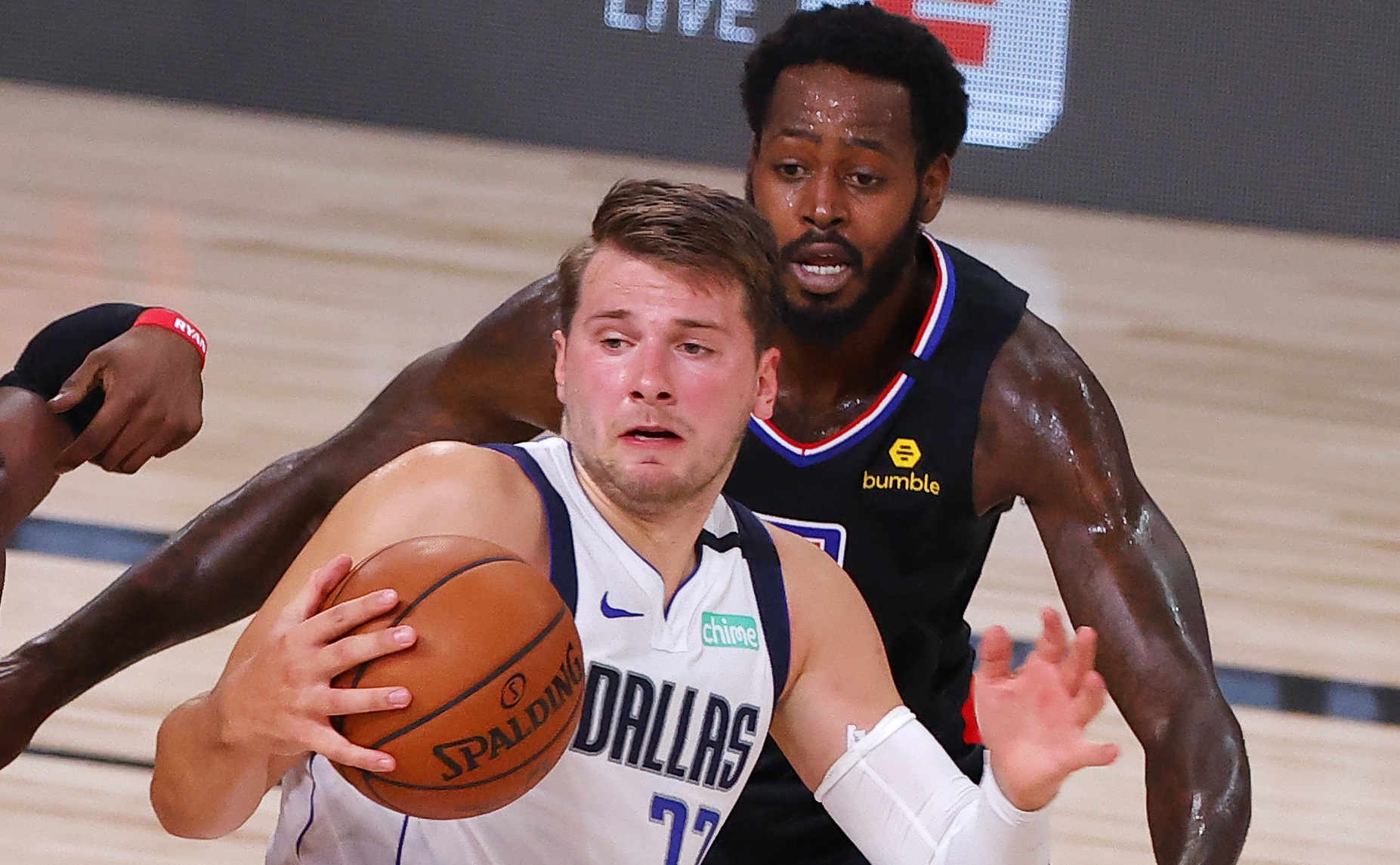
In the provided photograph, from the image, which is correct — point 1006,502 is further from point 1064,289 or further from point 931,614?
point 1064,289

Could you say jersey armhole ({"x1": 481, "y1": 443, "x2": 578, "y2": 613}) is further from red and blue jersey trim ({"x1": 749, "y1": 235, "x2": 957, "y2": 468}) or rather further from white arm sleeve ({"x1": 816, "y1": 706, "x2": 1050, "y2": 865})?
red and blue jersey trim ({"x1": 749, "y1": 235, "x2": 957, "y2": 468})

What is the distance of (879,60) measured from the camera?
3615mm

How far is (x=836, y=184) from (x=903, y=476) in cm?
56


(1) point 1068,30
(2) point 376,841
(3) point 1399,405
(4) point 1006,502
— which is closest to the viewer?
(2) point 376,841

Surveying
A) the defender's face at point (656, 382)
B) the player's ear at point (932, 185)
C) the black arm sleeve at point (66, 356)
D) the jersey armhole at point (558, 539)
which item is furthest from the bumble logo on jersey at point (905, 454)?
the black arm sleeve at point (66, 356)

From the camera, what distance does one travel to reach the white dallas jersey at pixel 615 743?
107 inches

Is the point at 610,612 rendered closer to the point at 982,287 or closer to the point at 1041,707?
the point at 1041,707

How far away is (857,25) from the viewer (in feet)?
12.0

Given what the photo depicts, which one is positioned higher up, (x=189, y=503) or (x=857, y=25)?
(x=857, y=25)

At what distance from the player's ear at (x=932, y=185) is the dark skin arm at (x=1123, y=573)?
11.3 inches

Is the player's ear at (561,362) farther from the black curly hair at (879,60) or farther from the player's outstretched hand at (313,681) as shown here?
the black curly hair at (879,60)

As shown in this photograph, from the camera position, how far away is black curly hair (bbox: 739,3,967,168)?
3621 mm

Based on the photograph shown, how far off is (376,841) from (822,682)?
69 centimetres

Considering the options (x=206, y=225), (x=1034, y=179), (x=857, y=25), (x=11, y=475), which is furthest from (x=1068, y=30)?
(x=11, y=475)
